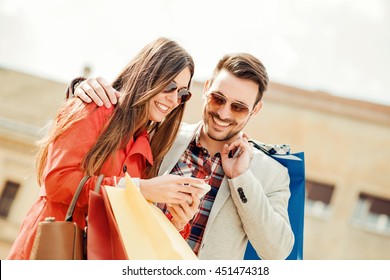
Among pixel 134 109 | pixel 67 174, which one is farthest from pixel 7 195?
pixel 67 174

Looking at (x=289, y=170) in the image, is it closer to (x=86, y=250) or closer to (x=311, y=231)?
(x=86, y=250)

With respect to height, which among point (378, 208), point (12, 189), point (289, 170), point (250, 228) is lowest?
point (12, 189)

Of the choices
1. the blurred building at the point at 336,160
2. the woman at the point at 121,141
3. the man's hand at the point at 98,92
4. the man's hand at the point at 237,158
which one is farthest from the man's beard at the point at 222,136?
the blurred building at the point at 336,160

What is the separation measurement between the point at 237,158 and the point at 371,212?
802 inches

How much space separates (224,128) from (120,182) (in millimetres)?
1137

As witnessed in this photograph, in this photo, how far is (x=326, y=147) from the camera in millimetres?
22250

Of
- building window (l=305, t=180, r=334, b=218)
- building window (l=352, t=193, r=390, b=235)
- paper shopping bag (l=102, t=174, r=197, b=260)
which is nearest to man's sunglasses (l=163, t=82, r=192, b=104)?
paper shopping bag (l=102, t=174, r=197, b=260)

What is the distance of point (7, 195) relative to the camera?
23.9 metres

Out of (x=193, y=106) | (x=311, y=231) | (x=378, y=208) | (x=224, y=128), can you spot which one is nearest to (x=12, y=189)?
(x=193, y=106)

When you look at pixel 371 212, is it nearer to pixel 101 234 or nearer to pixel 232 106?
pixel 232 106

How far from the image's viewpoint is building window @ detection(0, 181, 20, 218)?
2381 cm

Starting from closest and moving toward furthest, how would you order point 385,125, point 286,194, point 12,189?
point 286,194 → point 385,125 → point 12,189

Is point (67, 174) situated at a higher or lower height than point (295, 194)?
higher

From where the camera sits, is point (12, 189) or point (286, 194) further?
point (12, 189)
